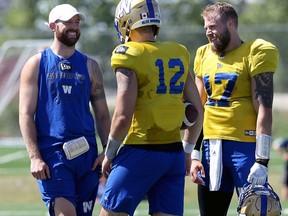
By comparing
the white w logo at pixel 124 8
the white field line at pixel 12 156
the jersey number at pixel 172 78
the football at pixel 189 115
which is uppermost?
the white w logo at pixel 124 8

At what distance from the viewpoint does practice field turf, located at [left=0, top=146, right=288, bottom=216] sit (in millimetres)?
13242

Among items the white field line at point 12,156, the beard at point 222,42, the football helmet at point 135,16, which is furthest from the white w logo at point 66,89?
the white field line at point 12,156

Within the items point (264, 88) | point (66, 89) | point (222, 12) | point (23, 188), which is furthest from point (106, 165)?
point (23, 188)

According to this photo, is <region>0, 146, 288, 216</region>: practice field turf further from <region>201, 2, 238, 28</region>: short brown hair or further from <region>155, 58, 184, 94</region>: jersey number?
<region>155, 58, 184, 94</region>: jersey number

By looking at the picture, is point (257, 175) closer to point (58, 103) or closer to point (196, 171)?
point (196, 171)

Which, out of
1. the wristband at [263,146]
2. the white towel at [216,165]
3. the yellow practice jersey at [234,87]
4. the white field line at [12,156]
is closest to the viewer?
the wristband at [263,146]

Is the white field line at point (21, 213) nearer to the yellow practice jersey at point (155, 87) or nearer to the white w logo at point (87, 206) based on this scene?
the white w logo at point (87, 206)

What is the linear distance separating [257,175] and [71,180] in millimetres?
1492

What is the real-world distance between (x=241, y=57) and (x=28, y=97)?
1717 millimetres

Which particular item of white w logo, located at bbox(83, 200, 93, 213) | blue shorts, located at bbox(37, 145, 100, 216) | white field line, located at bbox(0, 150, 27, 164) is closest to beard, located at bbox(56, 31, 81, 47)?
blue shorts, located at bbox(37, 145, 100, 216)

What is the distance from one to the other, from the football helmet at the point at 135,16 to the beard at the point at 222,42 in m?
0.72

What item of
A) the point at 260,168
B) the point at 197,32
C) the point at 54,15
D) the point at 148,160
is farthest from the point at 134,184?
the point at 197,32

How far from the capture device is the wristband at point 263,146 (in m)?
7.59

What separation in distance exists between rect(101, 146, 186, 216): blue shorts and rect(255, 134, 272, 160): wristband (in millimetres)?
678
